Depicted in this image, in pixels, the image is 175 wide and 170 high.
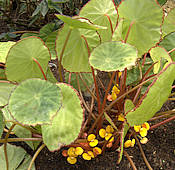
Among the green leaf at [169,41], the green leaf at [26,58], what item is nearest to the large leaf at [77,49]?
the green leaf at [26,58]

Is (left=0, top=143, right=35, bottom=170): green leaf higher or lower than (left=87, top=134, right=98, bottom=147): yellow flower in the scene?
lower

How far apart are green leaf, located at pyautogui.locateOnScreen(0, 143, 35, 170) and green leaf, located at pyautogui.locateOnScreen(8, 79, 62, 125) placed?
442 millimetres

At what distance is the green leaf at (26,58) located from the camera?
0.70 metres

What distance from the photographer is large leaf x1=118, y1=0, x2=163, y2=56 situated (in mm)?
759

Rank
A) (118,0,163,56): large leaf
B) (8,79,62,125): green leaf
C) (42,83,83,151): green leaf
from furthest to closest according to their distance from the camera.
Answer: (118,0,163,56): large leaf < (42,83,83,151): green leaf < (8,79,62,125): green leaf

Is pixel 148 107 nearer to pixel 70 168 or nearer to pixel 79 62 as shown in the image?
pixel 79 62

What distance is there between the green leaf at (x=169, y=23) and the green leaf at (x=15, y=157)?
777 millimetres

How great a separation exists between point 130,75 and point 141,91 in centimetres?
10

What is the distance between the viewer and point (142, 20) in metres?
0.78

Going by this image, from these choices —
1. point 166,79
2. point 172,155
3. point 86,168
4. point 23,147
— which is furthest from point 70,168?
point 166,79

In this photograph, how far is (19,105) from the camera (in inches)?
22.2

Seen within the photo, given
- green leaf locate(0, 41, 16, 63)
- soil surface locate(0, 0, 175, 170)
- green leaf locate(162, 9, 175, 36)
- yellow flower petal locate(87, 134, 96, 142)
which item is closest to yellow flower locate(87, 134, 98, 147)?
yellow flower petal locate(87, 134, 96, 142)

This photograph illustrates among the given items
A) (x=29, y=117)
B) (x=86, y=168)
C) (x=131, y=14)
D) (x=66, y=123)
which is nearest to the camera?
(x=29, y=117)

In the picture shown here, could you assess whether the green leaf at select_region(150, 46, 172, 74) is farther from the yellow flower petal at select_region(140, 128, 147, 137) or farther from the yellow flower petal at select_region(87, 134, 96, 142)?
the yellow flower petal at select_region(87, 134, 96, 142)
